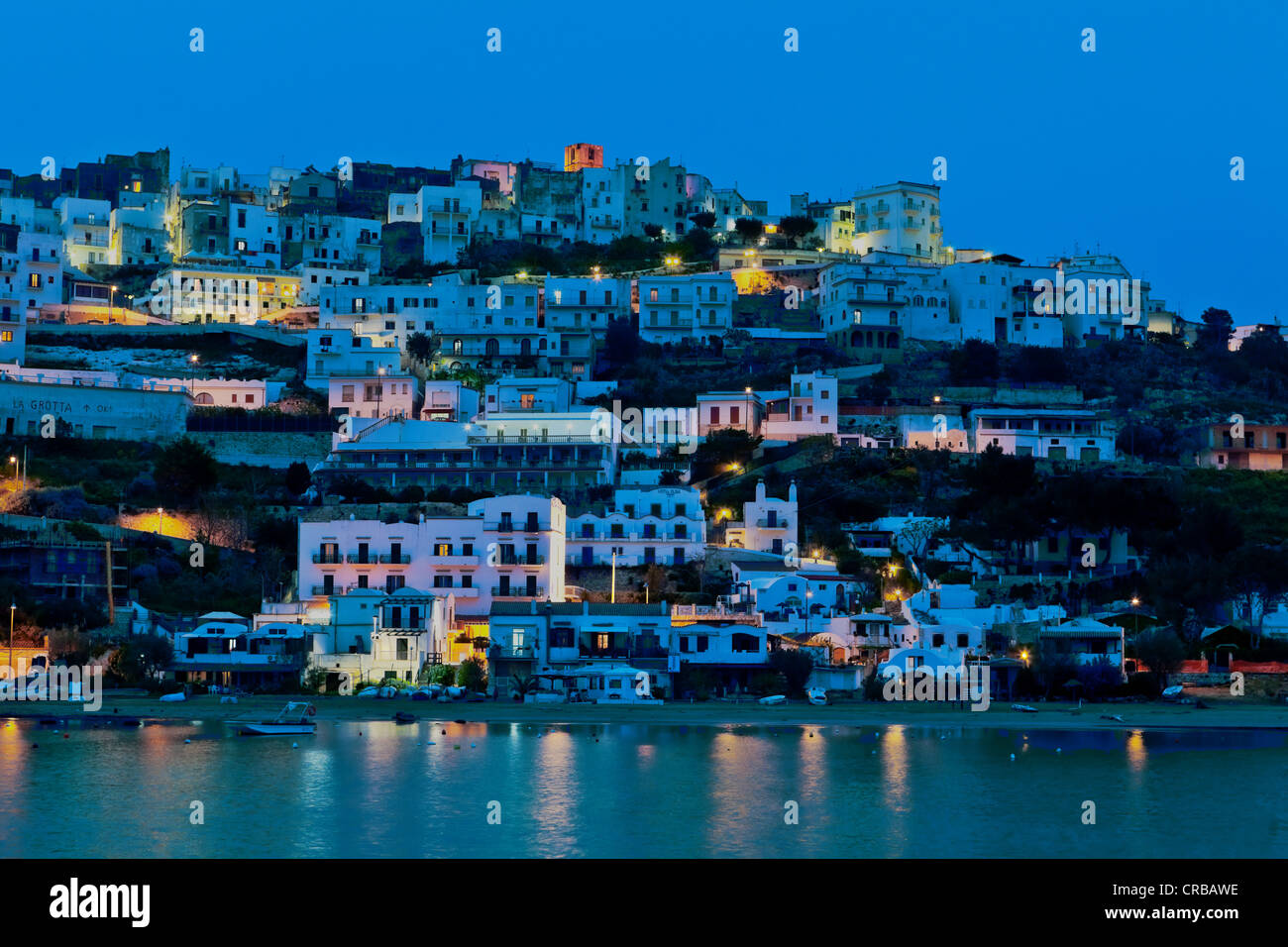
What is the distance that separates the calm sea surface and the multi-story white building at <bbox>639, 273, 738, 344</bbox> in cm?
4559

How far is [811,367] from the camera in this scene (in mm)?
89250

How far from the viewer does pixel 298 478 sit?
72562mm

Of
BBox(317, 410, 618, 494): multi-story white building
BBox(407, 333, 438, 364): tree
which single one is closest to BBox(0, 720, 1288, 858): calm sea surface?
BBox(317, 410, 618, 494): multi-story white building

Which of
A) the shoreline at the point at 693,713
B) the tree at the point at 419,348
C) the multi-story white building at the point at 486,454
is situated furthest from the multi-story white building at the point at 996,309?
the shoreline at the point at 693,713

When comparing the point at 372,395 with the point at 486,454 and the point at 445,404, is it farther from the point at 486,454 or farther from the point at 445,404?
the point at 486,454

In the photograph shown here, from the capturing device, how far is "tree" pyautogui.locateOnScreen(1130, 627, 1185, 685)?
2112 inches

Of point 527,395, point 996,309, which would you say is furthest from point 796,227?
point 527,395

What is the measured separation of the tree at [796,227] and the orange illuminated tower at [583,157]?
Answer: 18909 millimetres

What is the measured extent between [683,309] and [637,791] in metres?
57.6

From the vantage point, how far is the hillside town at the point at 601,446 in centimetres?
5425

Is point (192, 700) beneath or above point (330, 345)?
beneath

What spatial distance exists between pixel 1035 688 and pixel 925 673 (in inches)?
139
